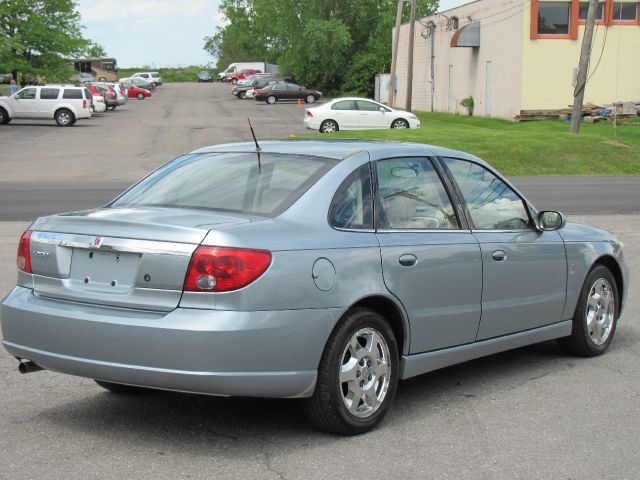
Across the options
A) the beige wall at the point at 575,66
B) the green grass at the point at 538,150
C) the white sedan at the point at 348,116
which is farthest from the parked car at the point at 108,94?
the green grass at the point at 538,150

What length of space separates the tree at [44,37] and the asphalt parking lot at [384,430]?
60.6 m

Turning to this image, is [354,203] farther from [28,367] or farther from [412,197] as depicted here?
[28,367]

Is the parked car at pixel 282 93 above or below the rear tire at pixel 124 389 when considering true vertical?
below

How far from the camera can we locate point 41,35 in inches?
2598

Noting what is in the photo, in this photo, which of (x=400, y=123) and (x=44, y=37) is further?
(x=44, y=37)

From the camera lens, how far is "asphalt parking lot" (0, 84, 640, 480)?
187 inches

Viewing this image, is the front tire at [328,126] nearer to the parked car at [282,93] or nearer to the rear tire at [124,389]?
the parked car at [282,93]

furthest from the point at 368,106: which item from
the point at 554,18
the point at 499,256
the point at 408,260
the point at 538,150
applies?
the point at 408,260

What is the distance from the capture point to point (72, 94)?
50125mm

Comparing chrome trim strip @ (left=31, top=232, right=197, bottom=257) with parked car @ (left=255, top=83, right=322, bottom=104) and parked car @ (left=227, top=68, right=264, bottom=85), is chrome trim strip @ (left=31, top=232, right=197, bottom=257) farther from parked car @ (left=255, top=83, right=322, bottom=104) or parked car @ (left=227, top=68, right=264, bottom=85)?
parked car @ (left=227, top=68, right=264, bottom=85)

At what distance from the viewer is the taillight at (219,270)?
15.6ft

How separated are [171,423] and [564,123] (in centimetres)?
4304

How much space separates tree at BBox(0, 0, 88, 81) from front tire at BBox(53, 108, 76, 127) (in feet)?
51.3

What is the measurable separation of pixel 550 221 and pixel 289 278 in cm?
249
